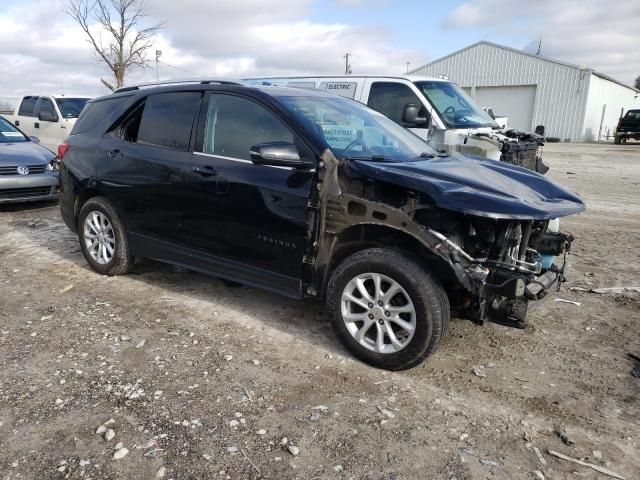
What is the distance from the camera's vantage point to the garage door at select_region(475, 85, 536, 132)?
3316 centimetres

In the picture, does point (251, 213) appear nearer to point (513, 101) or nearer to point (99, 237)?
point (99, 237)

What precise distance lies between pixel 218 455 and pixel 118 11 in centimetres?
2267

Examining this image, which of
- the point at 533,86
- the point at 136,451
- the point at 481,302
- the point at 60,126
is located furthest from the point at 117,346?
the point at 533,86

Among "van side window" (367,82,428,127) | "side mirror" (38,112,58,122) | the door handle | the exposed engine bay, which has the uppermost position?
"van side window" (367,82,428,127)

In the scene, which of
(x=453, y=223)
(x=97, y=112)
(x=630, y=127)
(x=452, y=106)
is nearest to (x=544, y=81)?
(x=630, y=127)

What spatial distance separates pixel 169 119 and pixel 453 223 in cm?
263

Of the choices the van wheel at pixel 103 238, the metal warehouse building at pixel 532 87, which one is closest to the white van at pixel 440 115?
the van wheel at pixel 103 238

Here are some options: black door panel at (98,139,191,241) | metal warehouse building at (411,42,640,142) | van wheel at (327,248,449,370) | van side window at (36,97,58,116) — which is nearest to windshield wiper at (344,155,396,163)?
van wheel at (327,248,449,370)

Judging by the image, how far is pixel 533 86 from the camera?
3284 centimetres

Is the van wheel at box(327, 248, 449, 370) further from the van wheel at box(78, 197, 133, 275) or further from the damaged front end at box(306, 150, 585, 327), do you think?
the van wheel at box(78, 197, 133, 275)

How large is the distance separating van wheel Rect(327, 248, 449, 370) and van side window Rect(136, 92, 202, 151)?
186 centimetres

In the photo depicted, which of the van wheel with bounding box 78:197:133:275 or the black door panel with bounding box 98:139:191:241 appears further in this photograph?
the van wheel with bounding box 78:197:133:275

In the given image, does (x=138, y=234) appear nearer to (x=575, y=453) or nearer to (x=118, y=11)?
(x=575, y=453)

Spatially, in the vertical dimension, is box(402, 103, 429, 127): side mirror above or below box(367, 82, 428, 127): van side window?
below
